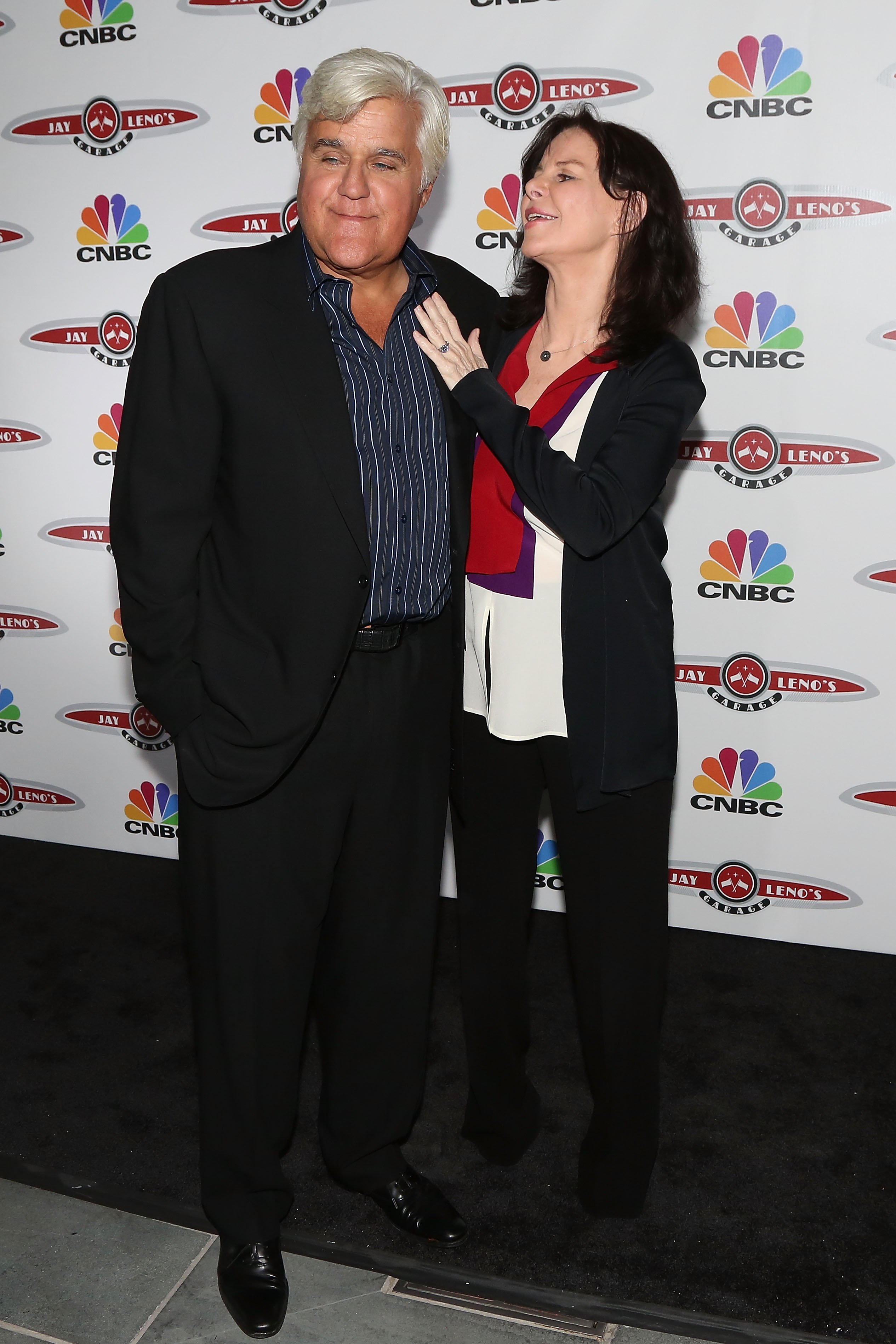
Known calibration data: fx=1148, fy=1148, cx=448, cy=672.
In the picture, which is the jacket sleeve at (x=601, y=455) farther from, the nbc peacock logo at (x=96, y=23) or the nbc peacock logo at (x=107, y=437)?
the nbc peacock logo at (x=96, y=23)

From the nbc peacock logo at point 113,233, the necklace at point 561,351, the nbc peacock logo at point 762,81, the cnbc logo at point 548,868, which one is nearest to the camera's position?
the necklace at point 561,351

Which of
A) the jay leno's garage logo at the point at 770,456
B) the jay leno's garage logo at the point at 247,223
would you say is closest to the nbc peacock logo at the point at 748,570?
the jay leno's garage logo at the point at 770,456

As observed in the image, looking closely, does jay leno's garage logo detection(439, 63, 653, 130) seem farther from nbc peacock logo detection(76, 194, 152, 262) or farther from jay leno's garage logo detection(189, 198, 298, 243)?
nbc peacock logo detection(76, 194, 152, 262)

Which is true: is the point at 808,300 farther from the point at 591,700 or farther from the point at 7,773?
the point at 7,773

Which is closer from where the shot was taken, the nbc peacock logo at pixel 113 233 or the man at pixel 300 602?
the man at pixel 300 602

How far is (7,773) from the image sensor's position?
399cm

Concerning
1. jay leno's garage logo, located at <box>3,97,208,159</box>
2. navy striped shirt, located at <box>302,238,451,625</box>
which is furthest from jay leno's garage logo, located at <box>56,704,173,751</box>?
navy striped shirt, located at <box>302,238,451,625</box>

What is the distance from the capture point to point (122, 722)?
12.4 feet

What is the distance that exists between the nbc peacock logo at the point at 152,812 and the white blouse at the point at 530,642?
2020 mm

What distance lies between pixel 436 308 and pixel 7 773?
8.90 feet

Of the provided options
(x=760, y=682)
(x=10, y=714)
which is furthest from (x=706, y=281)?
(x=10, y=714)

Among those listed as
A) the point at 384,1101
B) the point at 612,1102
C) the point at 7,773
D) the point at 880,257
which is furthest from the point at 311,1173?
the point at 880,257

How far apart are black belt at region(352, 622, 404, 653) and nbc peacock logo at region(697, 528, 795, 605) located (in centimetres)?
147

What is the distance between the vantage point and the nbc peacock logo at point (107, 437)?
11.6ft
